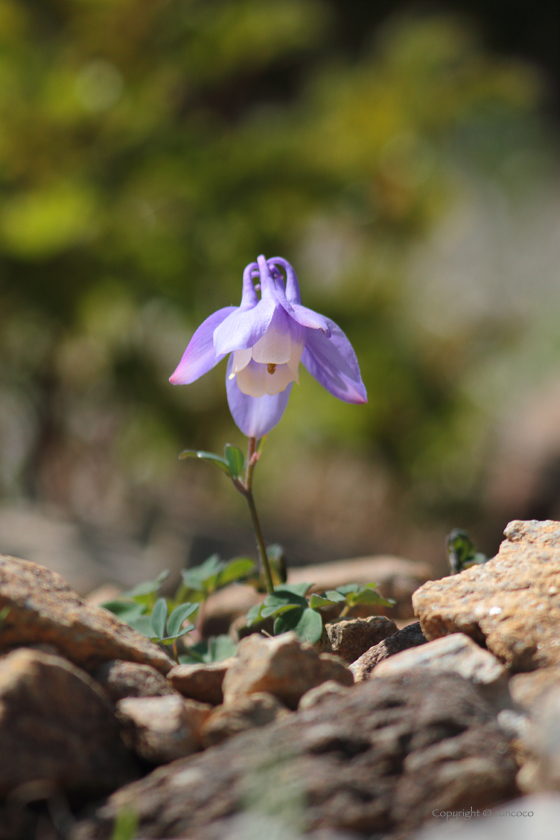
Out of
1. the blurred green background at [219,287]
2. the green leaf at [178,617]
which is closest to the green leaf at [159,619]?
the green leaf at [178,617]

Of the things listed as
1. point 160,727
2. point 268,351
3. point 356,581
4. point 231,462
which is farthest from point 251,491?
point 356,581

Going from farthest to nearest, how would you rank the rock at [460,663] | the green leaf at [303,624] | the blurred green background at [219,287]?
the blurred green background at [219,287]
the green leaf at [303,624]
the rock at [460,663]

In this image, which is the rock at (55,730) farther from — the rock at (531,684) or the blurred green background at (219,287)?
the blurred green background at (219,287)

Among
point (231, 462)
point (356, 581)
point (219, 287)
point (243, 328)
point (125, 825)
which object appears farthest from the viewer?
point (219, 287)

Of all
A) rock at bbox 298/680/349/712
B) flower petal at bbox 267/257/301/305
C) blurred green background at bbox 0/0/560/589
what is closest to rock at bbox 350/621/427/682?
rock at bbox 298/680/349/712

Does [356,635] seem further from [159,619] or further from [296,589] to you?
[159,619]
